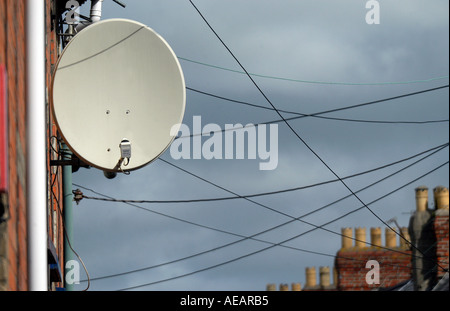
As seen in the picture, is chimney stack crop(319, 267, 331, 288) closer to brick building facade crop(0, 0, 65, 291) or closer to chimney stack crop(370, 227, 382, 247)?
chimney stack crop(370, 227, 382, 247)

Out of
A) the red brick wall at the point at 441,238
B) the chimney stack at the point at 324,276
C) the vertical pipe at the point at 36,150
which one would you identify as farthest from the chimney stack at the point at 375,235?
the vertical pipe at the point at 36,150

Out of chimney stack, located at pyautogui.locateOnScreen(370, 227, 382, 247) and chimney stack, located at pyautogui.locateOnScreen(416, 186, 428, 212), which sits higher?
chimney stack, located at pyautogui.locateOnScreen(416, 186, 428, 212)

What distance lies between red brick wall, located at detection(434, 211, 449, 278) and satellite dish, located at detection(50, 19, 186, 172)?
21876mm

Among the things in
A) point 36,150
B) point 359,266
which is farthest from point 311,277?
point 36,150

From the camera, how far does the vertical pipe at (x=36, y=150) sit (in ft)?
22.6

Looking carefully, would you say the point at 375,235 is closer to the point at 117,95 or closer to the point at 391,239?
the point at 391,239

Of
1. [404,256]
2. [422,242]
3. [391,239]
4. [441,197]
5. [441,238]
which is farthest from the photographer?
[391,239]

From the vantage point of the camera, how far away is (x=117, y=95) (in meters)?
10.2

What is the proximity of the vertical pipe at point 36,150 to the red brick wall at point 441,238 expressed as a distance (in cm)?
2497

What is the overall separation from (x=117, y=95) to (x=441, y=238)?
22.5 m

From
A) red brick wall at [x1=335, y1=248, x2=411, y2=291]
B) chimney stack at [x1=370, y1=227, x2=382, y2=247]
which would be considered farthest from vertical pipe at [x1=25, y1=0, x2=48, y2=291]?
chimney stack at [x1=370, y1=227, x2=382, y2=247]

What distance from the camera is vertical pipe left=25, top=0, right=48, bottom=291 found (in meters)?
6.90

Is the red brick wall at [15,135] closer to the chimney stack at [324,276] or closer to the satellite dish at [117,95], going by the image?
the satellite dish at [117,95]

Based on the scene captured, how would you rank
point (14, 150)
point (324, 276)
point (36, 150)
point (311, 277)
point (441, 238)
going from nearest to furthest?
point (14, 150)
point (36, 150)
point (441, 238)
point (324, 276)
point (311, 277)
